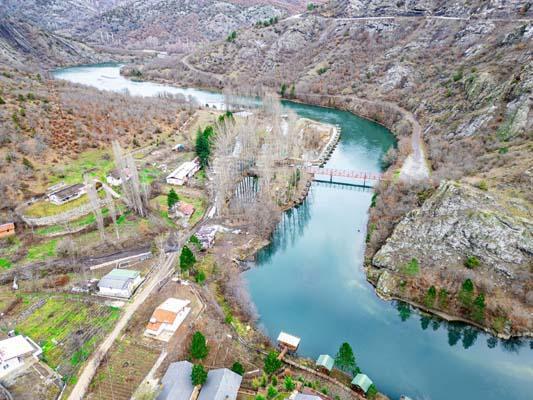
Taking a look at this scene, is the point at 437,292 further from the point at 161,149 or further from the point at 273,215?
the point at 161,149

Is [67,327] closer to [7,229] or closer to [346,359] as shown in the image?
[7,229]

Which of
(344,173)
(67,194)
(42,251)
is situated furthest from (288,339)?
(344,173)

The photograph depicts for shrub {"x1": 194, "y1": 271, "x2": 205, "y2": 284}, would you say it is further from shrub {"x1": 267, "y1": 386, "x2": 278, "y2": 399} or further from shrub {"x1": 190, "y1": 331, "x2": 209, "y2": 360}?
shrub {"x1": 267, "y1": 386, "x2": 278, "y2": 399}

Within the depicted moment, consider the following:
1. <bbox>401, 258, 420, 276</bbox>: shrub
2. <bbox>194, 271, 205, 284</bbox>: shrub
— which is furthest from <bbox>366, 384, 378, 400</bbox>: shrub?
<bbox>194, 271, 205, 284</bbox>: shrub

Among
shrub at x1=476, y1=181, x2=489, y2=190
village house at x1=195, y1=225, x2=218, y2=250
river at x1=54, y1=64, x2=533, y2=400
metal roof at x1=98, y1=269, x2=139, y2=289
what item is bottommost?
river at x1=54, y1=64, x2=533, y2=400

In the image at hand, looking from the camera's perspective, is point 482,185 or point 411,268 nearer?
point 411,268

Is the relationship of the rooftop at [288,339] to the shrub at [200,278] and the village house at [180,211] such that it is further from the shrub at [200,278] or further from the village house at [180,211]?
the village house at [180,211]

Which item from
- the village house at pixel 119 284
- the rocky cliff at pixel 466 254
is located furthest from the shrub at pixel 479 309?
the village house at pixel 119 284
